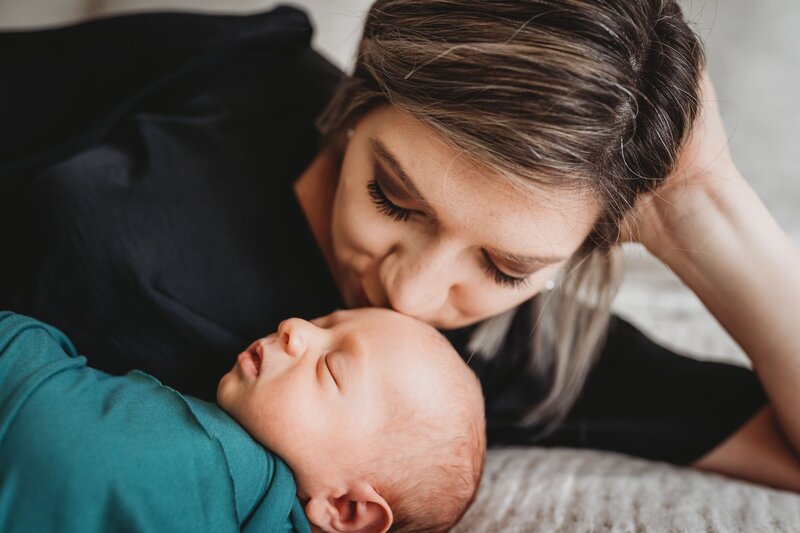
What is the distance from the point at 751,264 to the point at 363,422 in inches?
25.0

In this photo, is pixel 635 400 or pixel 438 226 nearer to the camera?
pixel 438 226

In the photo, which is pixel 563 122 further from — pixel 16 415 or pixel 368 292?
pixel 16 415

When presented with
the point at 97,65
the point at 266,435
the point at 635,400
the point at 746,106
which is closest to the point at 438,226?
the point at 266,435

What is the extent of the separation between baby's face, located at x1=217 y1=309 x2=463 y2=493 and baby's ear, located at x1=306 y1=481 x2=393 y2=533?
0.03m

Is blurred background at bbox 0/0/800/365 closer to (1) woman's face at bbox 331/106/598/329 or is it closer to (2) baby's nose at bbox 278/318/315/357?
(1) woman's face at bbox 331/106/598/329

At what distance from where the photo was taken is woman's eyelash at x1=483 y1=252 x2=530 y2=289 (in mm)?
845

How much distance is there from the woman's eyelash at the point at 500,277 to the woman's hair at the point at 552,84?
119 mm

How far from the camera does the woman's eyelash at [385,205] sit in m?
0.84

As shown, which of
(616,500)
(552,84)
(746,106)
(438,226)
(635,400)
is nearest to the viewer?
(552,84)

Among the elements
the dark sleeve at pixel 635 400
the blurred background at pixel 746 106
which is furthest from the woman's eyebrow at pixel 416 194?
the blurred background at pixel 746 106

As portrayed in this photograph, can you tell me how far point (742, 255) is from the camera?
986 mm

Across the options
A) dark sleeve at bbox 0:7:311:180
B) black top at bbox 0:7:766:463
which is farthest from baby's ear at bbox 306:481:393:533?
dark sleeve at bbox 0:7:311:180

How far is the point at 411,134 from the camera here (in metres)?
0.78

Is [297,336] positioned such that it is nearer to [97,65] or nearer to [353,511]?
[353,511]
